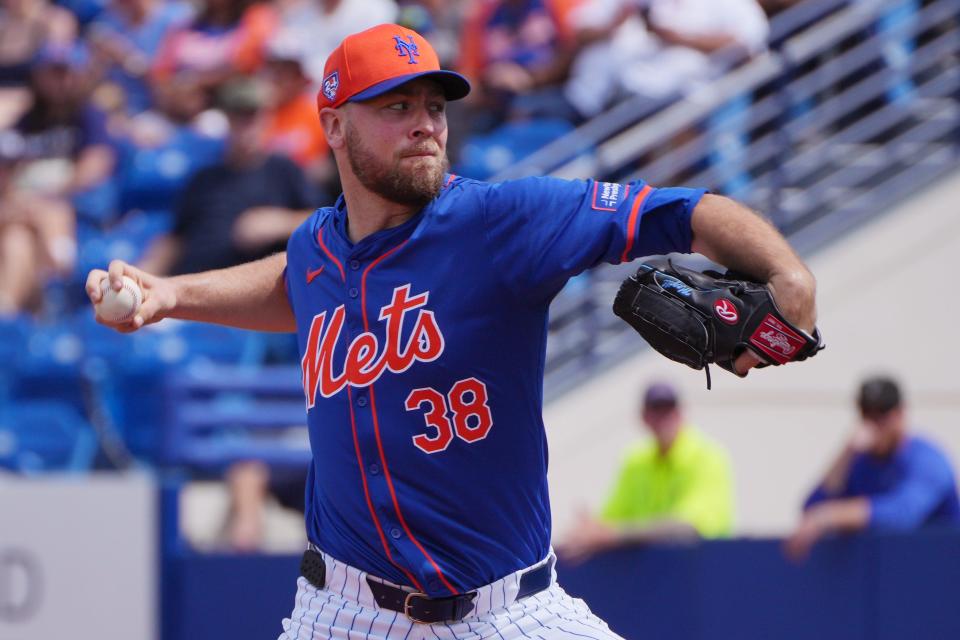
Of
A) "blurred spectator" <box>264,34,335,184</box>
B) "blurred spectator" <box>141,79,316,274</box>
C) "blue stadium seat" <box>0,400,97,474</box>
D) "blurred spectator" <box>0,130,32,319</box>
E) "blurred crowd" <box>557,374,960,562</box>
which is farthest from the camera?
"blurred spectator" <box>0,130,32,319</box>

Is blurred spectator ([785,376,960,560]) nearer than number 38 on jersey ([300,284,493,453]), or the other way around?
number 38 on jersey ([300,284,493,453])

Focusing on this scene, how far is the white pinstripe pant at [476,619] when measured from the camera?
11.4 ft

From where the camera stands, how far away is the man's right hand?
3613 mm

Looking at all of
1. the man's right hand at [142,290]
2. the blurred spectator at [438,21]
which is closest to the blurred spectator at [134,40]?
the blurred spectator at [438,21]

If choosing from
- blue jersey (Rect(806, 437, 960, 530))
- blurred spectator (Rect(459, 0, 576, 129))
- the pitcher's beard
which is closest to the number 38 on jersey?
the pitcher's beard

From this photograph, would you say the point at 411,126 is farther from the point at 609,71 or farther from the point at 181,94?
the point at 181,94

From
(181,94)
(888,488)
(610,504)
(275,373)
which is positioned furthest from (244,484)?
(181,94)

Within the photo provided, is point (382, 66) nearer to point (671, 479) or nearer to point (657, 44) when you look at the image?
point (671, 479)

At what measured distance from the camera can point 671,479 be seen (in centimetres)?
662

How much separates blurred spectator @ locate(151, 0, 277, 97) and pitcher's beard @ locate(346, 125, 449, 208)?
655cm

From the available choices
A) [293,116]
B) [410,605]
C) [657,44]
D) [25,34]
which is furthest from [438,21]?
[410,605]

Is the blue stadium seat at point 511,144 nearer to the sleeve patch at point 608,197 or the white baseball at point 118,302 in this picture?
the white baseball at point 118,302

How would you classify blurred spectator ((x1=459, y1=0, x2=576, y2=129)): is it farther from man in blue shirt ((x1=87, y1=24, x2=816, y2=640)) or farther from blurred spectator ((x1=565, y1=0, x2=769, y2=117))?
man in blue shirt ((x1=87, y1=24, x2=816, y2=640))

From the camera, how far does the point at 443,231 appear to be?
3488mm
